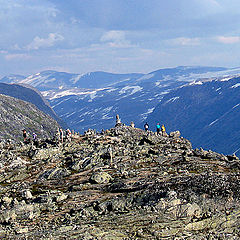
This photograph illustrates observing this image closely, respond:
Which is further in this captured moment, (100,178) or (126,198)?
(100,178)

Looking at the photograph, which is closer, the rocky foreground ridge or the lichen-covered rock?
the rocky foreground ridge

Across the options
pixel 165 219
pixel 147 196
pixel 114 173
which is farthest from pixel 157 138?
pixel 165 219

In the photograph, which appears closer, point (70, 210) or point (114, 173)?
point (70, 210)

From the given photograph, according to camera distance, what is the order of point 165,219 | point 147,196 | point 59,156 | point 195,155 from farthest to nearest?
point 59,156 → point 195,155 → point 147,196 → point 165,219

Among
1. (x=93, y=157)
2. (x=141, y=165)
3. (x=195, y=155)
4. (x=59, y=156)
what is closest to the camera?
(x=141, y=165)

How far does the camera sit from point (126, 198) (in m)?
33.4

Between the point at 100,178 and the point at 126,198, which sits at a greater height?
the point at 126,198

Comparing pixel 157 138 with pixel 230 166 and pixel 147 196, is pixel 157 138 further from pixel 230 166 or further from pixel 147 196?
pixel 147 196

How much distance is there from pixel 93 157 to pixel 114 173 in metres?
12.4

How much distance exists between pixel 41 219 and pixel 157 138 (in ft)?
155

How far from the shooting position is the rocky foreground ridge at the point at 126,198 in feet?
87.0

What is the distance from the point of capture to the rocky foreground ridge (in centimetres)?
2651

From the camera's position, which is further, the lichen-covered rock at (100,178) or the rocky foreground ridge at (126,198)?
the lichen-covered rock at (100,178)

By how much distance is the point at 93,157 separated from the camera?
195 ft
